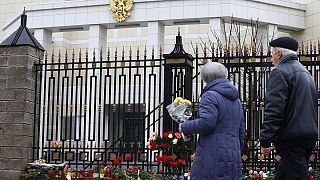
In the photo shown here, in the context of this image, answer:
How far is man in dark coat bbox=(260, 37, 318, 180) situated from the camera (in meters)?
5.23

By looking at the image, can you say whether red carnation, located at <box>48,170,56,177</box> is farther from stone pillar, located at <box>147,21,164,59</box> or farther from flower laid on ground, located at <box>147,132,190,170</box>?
stone pillar, located at <box>147,21,164,59</box>

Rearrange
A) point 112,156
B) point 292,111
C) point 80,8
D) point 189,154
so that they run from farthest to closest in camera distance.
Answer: point 80,8 < point 112,156 < point 189,154 < point 292,111

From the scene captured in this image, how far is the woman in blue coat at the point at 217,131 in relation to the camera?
5.60m

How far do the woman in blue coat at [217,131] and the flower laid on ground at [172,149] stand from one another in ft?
10.6

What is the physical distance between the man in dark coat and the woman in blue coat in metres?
0.40

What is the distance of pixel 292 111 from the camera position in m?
5.30

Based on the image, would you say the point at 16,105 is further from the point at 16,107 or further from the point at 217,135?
the point at 217,135

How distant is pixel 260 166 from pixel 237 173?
12.3 feet

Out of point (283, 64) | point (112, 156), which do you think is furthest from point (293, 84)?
point (112, 156)

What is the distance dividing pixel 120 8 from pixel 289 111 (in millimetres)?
20081

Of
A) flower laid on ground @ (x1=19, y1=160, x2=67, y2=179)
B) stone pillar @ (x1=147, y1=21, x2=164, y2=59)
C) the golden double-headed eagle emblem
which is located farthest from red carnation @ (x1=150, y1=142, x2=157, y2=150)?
the golden double-headed eagle emblem

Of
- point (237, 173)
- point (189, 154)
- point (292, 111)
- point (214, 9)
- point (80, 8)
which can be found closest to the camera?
point (292, 111)

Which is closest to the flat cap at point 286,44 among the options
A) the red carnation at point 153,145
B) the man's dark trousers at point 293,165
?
the man's dark trousers at point 293,165

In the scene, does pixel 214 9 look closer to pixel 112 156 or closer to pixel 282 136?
pixel 112 156
